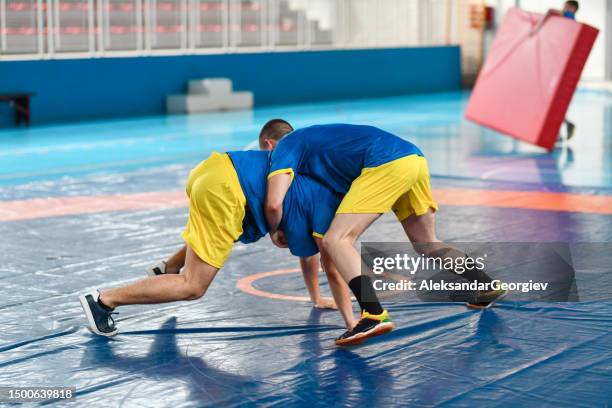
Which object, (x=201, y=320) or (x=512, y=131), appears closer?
(x=201, y=320)

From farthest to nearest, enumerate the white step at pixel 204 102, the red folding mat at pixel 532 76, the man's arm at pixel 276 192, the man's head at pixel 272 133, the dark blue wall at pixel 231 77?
the white step at pixel 204 102 < the dark blue wall at pixel 231 77 < the red folding mat at pixel 532 76 < the man's head at pixel 272 133 < the man's arm at pixel 276 192

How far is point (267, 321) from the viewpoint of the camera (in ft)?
19.1

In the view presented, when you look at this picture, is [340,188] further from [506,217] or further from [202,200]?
[506,217]

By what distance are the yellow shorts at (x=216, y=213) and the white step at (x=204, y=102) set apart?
1676 centimetres

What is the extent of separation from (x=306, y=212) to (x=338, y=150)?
1.18ft

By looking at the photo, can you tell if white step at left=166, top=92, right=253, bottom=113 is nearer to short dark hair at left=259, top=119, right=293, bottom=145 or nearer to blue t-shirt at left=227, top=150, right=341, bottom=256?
short dark hair at left=259, top=119, right=293, bottom=145

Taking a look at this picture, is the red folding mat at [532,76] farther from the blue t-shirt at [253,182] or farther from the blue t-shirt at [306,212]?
the blue t-shirt at [253,182]

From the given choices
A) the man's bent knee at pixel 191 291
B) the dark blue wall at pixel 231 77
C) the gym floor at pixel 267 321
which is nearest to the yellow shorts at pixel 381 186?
the gym floor at pixel 267 321

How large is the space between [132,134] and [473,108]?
5916 mm

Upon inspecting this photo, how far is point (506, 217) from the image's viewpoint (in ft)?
29.9

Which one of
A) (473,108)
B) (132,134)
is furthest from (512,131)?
(132,134)

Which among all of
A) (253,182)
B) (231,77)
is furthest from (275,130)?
(231,77)

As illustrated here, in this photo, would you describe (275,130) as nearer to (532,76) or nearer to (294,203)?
(294,203)

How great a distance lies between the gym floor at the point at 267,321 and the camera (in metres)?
4.70
